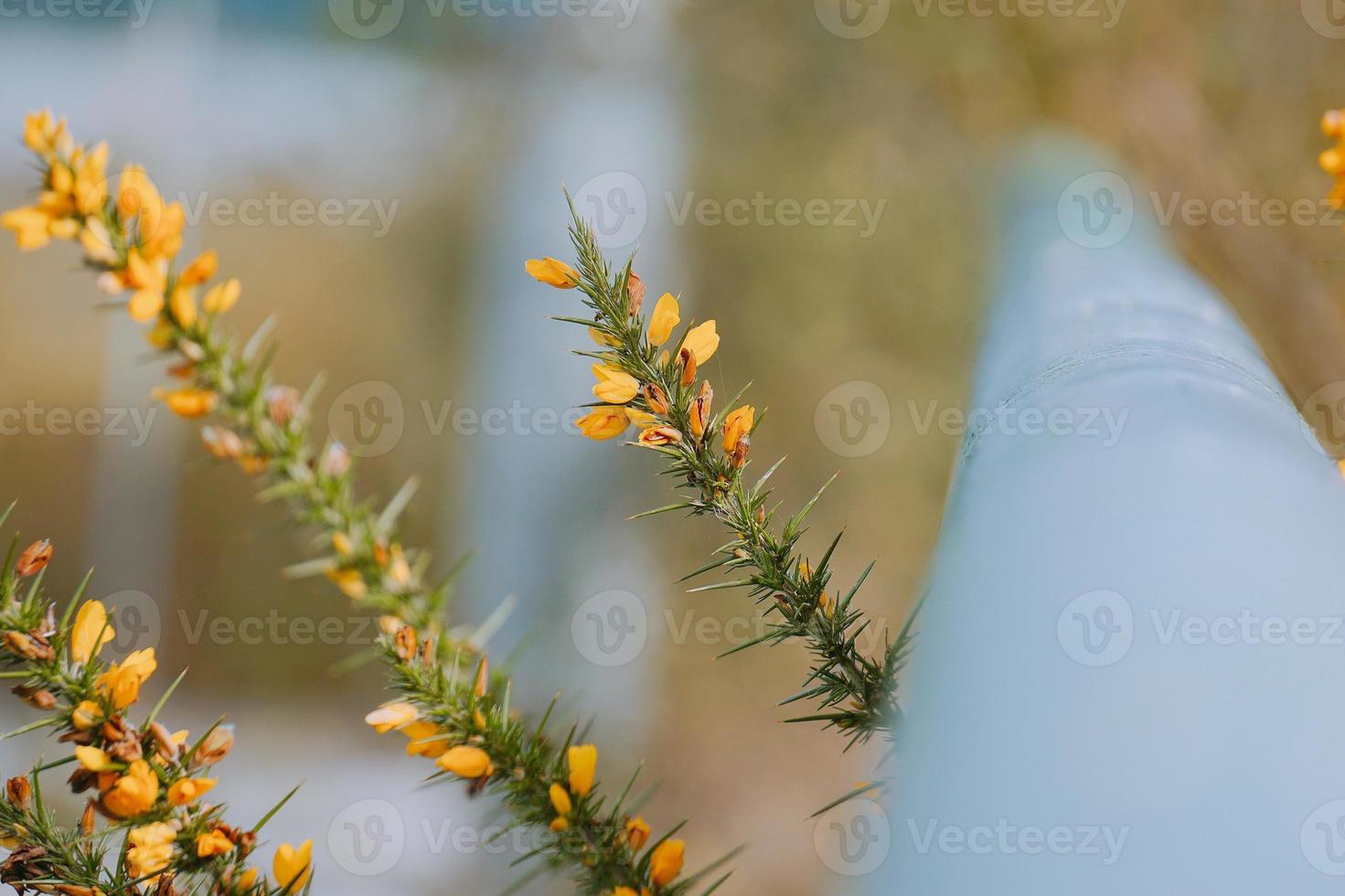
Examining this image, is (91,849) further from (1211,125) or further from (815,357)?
(815,357)

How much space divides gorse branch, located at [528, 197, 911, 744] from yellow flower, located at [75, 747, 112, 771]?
6.5 inches

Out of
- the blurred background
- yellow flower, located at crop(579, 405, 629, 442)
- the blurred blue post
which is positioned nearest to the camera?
the blurred blue post

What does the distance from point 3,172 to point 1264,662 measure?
8.01 ft

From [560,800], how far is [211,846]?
0.10m

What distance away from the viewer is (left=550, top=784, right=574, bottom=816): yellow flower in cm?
28

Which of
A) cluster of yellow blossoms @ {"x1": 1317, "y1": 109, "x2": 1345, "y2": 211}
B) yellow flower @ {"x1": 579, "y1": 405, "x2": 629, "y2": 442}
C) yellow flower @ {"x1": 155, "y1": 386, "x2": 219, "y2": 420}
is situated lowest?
yellow flower @ {"x1": 155, "y1": 386, "x2": 219, "y2": 420}

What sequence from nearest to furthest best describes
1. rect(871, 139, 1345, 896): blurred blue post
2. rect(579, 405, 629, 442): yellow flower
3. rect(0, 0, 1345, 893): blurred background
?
rect(871, 139, 1345, 896): blurred blue post < rect(579, 405, 629, 442): yellow flower < rect(0, 0, 1345, 893): blurred background

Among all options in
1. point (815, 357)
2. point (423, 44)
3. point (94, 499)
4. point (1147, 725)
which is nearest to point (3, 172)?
point (94, 499)

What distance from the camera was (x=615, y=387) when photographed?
272mm

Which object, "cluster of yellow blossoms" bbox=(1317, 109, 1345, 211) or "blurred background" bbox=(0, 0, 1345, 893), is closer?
"cluster of yellow blossoms" bbox=(1317, 109, 1345, 211)

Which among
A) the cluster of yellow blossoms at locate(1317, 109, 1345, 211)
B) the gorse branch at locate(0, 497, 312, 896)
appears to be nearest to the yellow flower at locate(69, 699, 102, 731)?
the gorse branch at locate(0, 497, 312, 896)

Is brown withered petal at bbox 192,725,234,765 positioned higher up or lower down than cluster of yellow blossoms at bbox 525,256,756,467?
lower down

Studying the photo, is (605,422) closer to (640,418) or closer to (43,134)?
(640,418)

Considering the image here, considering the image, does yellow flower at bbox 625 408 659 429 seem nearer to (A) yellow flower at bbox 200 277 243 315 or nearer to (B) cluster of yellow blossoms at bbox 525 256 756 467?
(B) cluster of yellow blossoms at bbox 525 256 756 467
